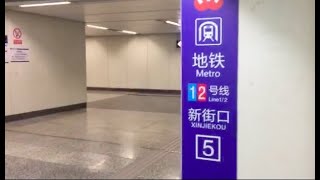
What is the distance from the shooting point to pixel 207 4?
3215mm

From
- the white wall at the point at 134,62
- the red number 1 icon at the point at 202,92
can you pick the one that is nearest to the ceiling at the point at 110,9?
the red number 1 icon at the point at 202,92

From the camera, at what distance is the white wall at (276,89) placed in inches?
115

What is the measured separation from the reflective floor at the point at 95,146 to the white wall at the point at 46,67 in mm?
528

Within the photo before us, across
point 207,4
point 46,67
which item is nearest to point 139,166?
point 207,4

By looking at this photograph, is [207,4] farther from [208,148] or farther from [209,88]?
[208,148]

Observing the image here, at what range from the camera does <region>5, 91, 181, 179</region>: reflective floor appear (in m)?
4.18

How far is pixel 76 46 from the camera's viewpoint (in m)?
9.80

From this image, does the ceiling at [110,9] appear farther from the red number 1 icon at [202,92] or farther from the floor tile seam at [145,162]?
the red number 1 icon at [202,92]

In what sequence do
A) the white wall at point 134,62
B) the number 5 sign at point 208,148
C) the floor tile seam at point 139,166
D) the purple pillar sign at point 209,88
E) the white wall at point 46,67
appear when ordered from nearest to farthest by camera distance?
the purple pillar sign at point 209,88
the number 5 sign at point 208,148
the floor tile seam at point 139,166
the white wall at point 46,67
the white wall at point 134,62

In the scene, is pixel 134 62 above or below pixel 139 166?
above

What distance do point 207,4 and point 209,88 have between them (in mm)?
815

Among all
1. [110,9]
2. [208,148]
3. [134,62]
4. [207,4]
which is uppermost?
[110,9]

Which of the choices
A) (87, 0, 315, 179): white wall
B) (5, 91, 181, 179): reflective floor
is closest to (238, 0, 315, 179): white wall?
(87, 0, 315, 179): white wall

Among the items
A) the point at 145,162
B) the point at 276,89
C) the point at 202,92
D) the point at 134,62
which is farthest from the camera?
the point at 134,62
